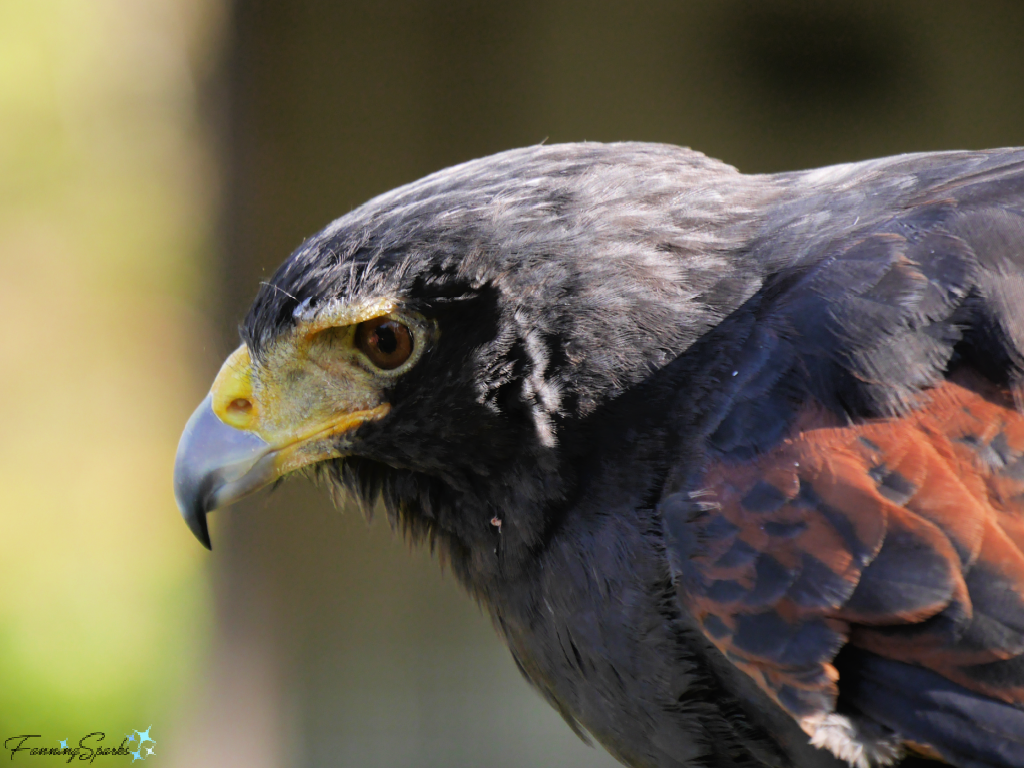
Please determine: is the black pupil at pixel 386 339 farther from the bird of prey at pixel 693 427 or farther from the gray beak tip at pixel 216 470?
the gray beak tip at pixel 216 470

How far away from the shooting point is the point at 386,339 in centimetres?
178

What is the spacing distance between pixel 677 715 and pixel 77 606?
4.31 m

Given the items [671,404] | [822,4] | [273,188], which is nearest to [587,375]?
[671,404]

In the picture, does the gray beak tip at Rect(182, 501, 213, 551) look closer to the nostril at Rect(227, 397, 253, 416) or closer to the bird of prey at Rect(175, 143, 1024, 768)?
the bird of prey at Rect(175, 143, 1024, 768)

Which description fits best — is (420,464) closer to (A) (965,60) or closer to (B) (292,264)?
(B) (292,264)

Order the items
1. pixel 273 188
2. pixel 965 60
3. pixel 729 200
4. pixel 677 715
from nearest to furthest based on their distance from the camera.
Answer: pixel 677 715 < pixel 729 200 < pixel 273 188 < pixel 965 60

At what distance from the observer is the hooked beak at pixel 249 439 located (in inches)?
73.4

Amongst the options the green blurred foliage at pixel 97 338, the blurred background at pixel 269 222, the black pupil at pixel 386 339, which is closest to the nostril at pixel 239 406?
the black pupil at pixel 386 339

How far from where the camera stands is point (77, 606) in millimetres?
5066

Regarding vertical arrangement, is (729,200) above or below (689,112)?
above

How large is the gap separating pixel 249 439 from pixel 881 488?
1145mm

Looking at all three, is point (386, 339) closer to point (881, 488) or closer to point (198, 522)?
point (198, 522)

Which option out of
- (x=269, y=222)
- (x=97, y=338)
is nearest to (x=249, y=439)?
(x=269, y=222)

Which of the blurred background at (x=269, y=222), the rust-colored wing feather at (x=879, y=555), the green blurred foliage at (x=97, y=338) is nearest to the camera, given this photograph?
the rust-colored wing feather at (x=879, y=555)
